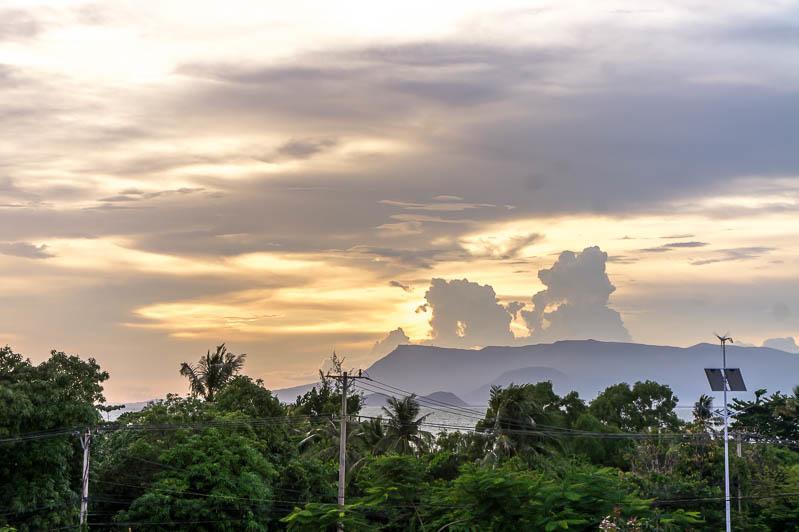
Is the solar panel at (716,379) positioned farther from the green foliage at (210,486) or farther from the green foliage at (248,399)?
the green foliage at (248,399)

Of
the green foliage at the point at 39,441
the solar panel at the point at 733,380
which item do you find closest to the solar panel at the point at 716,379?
the solar panel at the point at 733,380

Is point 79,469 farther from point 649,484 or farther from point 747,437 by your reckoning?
point 747,437

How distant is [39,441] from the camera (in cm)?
4334

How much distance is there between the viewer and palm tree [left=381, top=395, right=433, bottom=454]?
6769cm

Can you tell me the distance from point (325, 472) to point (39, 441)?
18214 millimetres

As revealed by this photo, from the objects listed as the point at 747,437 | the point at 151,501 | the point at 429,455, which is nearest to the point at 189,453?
the point at 151,501

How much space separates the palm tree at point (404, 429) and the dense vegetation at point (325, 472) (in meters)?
0.14

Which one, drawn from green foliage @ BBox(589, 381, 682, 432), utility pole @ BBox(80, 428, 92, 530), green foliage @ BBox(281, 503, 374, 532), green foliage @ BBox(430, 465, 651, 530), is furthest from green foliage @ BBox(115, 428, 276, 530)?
green foliage @ BBox(589, 381, 682, 432)

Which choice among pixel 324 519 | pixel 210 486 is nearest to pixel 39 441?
pixel 210 486

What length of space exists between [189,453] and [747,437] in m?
44.9

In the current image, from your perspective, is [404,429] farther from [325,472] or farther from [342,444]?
[342,444]

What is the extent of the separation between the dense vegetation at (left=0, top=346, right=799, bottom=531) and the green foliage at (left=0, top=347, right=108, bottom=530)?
2.6 inches

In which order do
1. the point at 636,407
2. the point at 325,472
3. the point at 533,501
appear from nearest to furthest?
the point at 533,501, the point at 325,472, the point at 636,407

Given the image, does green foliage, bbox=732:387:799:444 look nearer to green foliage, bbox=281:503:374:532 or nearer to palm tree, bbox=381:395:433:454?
palm tree, bbox=381:395:433:454
